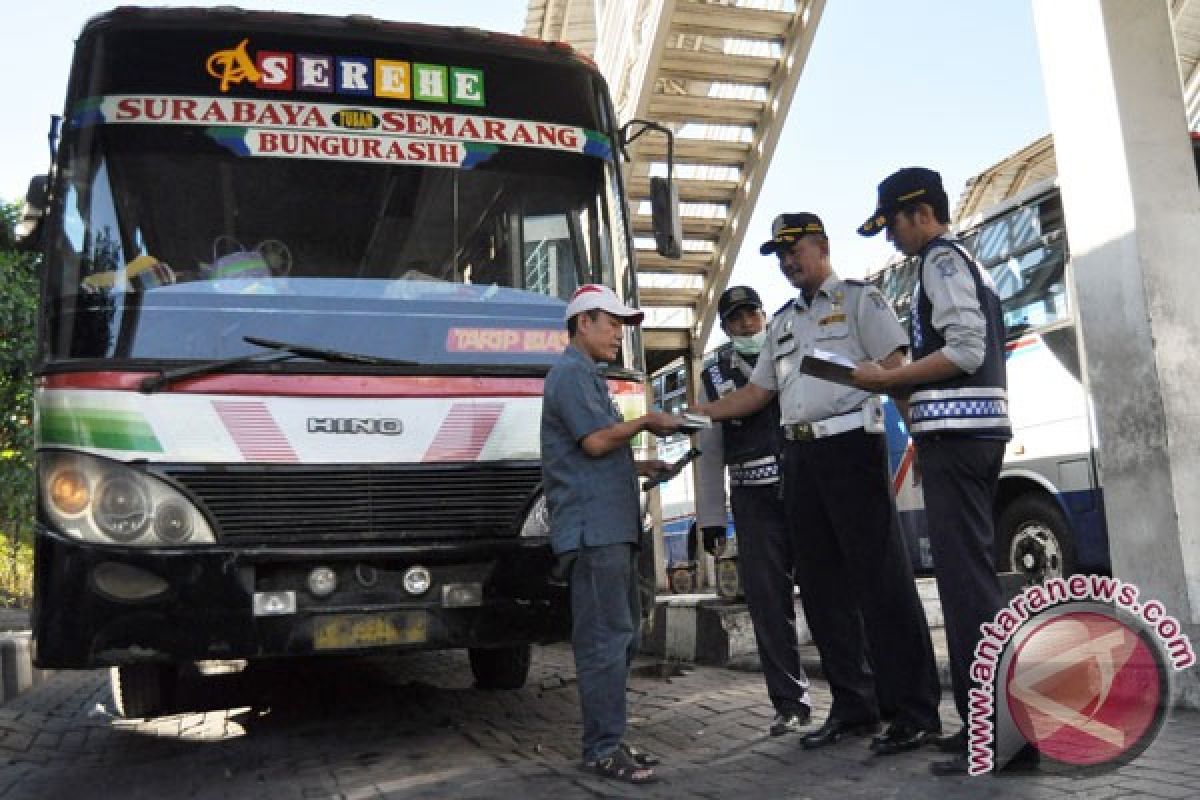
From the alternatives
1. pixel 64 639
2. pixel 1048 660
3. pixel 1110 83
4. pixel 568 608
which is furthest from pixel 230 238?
pixel 1110 83

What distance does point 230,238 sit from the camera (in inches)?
185

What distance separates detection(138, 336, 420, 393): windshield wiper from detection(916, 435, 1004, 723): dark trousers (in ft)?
6.92

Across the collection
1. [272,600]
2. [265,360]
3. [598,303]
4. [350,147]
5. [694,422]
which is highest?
[350,147]

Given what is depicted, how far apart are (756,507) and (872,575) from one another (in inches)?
32.9

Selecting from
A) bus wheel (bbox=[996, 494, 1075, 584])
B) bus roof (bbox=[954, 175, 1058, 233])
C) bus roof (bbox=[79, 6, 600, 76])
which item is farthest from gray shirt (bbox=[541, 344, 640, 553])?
bus roof (bbox=[954, 175, 1058, 233])

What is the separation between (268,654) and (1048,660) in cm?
279

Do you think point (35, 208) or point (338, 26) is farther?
point (338, 26)

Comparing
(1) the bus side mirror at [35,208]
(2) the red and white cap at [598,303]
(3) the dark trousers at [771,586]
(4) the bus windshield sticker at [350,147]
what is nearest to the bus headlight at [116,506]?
(1) the bus side mirror at [35,208]

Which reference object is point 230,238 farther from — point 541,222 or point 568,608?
point 568,608

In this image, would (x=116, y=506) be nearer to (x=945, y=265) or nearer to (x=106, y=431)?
(x=106, y=431)

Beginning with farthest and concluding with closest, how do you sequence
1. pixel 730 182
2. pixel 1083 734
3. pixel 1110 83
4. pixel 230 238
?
pixel 730 182
pixel 1110 83
pixel 230 238
pixel 1083 734

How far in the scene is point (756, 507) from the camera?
496 cm

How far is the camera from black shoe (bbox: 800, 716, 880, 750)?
14.2 feet

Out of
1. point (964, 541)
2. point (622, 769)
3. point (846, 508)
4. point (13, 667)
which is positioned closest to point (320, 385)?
point (622, 769)
